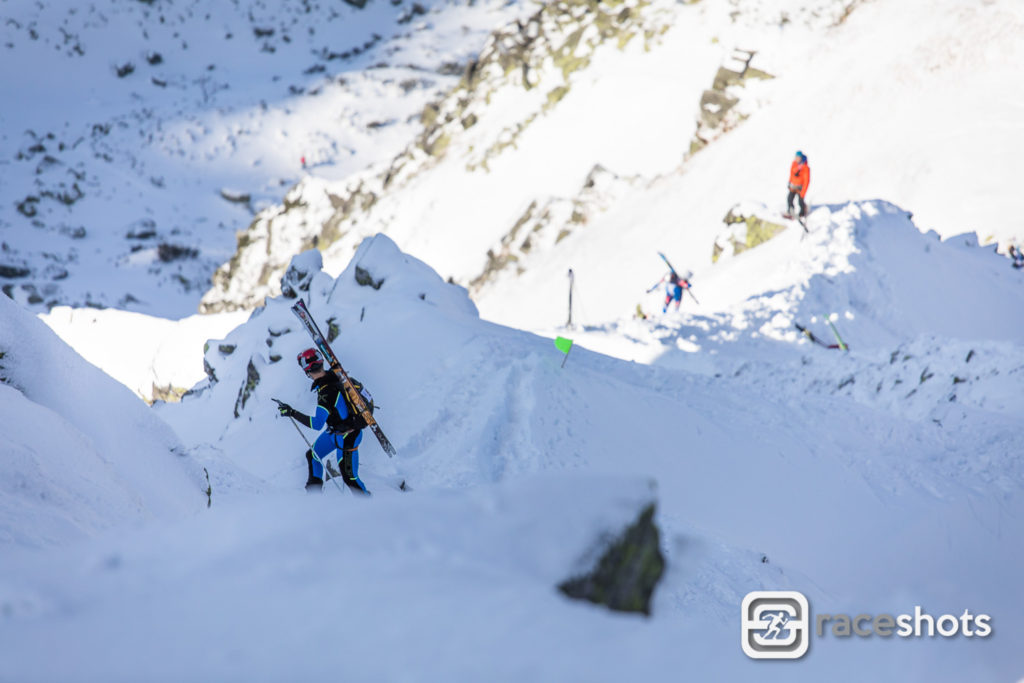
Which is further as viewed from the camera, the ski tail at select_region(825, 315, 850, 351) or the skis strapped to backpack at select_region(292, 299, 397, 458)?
the ski tail at select_region(825, 315, 850, 351)

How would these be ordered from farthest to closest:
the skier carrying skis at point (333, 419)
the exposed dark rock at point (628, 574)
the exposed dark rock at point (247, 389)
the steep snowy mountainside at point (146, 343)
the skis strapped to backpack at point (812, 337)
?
the steep snowy mountainside at point (146, 343) < the skis strapped to backpack at point (812, 337) < the exposed dark rock at point (247, 389) < the skier carrying skis at point (333, 419) < the exposed dark rock at point (628, 574)

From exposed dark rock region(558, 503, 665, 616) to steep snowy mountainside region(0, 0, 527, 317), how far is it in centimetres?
3631

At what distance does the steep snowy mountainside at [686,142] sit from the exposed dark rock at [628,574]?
66.0 feet

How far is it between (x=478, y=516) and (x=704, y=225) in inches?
951

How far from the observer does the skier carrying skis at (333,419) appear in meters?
7.42

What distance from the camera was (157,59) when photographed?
59844 mm

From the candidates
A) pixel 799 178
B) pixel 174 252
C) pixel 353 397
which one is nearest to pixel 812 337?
pixel 799 178

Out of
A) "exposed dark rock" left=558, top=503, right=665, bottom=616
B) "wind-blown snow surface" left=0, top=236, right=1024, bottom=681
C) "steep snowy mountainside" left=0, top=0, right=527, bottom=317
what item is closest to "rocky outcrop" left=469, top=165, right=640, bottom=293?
"wind-blown snow surface" left=0, top=236, right=1024, bottom=681

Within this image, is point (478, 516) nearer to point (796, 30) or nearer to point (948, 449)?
point (948, 449)

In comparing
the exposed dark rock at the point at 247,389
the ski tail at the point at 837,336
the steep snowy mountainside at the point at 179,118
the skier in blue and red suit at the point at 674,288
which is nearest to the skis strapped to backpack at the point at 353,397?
the exposed dark rock at the point at 247,389

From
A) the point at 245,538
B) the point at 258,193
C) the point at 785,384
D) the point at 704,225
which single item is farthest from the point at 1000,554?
the point at 258,193

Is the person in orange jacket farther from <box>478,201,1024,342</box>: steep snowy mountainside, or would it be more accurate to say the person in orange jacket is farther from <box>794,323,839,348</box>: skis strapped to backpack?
<box>794,323,839,348</box>: skis strapped to backpack

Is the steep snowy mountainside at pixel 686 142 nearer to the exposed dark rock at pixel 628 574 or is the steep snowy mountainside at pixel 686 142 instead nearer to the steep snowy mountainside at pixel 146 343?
the steep snowy mountainside at pixel 146 343

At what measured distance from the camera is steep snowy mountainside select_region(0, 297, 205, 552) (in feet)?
14.7
